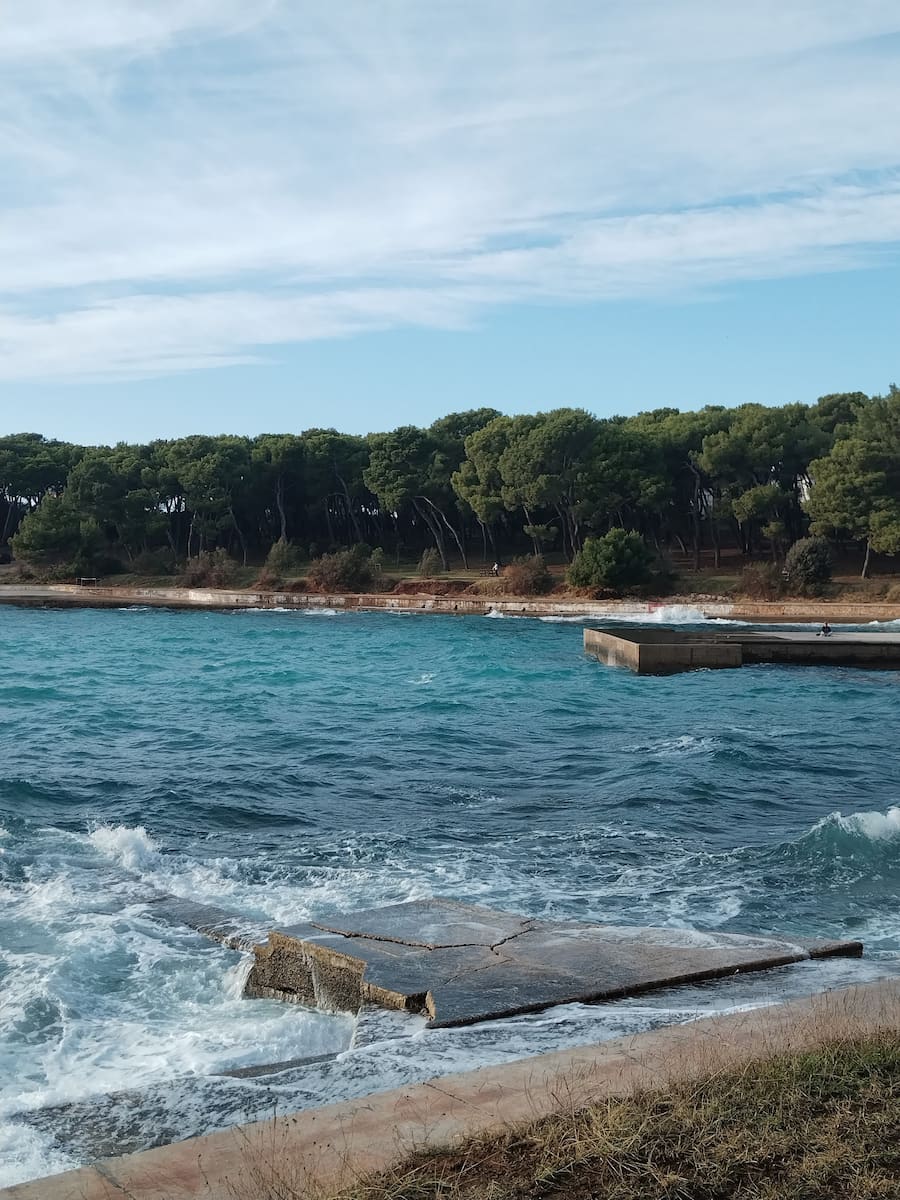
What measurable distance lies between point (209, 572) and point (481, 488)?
60.4ft

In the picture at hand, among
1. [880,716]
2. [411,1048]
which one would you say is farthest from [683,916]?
[880,716]

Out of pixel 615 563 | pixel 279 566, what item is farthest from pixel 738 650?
pixel 279 566

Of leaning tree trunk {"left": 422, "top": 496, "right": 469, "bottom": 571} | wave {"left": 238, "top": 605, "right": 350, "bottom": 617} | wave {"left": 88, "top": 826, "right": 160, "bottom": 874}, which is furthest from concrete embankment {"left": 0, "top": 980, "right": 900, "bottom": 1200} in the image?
leaning tree trunk {"left": 422, "top": 496, "right": 469, "bottom": 571}

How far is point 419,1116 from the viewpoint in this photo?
515 cm

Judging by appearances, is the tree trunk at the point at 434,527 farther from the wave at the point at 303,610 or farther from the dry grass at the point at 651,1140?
the dry grass at the point at 651,1140

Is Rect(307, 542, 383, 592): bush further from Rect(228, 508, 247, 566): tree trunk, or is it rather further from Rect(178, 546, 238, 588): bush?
Rect(228, 508, 247, 566): tree trunk

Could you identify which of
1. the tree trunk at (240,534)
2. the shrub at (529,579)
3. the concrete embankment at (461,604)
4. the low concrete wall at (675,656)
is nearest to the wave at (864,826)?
the low concrete wall at (675,656)

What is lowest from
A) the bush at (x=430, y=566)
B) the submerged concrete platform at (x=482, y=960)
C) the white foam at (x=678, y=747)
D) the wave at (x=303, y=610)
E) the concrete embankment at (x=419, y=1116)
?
the wave at (x=303, y=610)

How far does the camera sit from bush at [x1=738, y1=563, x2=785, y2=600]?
59.3 meters

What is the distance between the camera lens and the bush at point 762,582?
59.3 m

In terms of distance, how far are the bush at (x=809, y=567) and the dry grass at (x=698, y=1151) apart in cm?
5628

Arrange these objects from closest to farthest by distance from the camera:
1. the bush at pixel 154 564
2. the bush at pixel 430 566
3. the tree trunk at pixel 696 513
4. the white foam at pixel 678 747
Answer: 1. the white foam at pixel 678 747
2. the tree trunk at pixel 696 513
3. the bush at pixel 430 566
4. the bush at pixel 154 564

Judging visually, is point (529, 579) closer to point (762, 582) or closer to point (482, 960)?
point (762, 582)

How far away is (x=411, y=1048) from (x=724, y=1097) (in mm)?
2062
